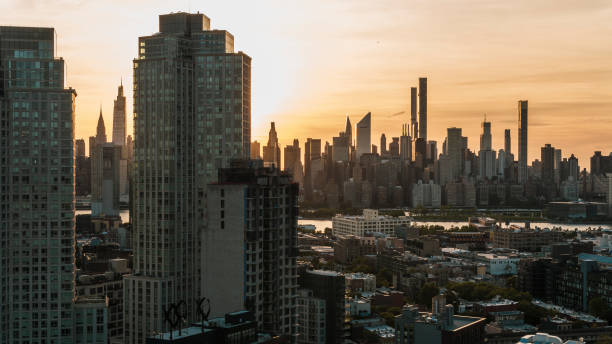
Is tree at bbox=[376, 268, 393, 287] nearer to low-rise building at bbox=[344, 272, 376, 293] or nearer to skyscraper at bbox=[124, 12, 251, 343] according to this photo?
low-rise building at bbox=[344, 272, 376, 293]

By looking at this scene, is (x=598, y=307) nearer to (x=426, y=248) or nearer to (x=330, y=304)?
(x=330, y=304)

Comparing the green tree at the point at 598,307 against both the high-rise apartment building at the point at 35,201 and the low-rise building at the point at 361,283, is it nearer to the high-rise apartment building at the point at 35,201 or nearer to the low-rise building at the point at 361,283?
the low-rise building at the point at 361,283

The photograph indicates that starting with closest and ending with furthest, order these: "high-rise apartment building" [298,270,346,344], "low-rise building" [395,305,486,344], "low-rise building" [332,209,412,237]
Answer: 1. "low-rise building" [395,305,486,344]
2. "high-rise apartment building" [298,270,346,344]
3. "low-rise building" [332,209,412,237]

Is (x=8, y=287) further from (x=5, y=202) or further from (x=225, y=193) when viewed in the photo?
(x=225, y=193)

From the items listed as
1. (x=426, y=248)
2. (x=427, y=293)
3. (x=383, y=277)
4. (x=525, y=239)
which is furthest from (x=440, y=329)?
(x=525, y=239)

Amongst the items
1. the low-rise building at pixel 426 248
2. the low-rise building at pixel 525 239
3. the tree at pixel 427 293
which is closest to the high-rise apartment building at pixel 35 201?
the tree at pixel 427 293

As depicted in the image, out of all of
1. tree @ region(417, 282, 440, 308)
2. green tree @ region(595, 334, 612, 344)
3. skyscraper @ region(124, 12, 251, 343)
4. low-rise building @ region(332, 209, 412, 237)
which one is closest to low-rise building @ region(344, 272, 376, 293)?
tree @ region(417, 282, 440, 308)

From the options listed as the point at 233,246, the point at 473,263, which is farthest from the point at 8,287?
the point at 473,263
